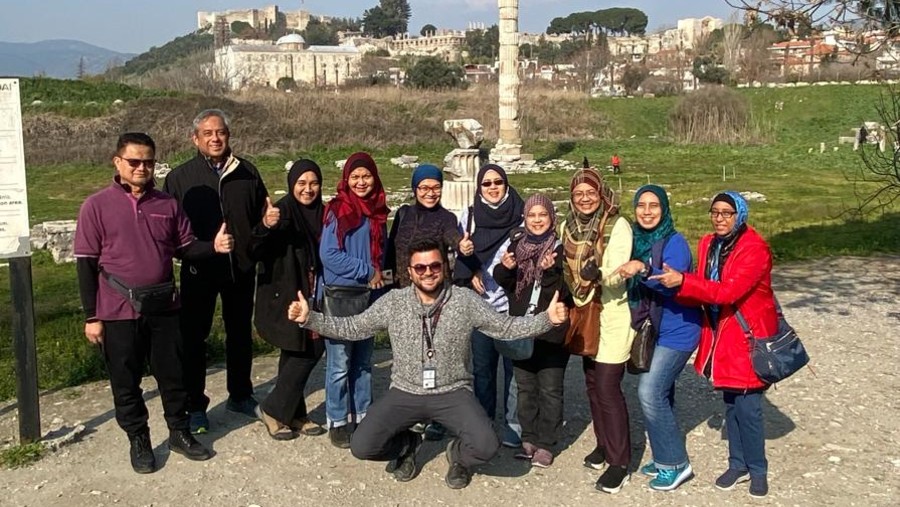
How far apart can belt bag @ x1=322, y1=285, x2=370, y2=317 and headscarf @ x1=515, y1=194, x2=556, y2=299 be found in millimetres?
947

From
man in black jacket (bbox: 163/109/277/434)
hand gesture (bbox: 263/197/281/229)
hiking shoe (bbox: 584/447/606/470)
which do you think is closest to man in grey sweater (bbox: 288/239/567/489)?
hand gesture (bbox: 263/197/281/229)

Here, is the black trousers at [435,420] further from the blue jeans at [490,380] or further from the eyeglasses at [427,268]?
the eyeglasses at [427,268]

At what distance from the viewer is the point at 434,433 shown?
5.08 meters

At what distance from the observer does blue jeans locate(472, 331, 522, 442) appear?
15.7ft

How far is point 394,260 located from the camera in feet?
16.0

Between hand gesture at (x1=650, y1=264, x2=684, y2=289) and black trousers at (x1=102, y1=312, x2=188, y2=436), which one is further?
black trousers at (x1=102, y1=312, x2=188, y2=436)

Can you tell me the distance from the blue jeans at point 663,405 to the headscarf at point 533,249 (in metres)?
0.74

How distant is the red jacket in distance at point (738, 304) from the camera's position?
399cm

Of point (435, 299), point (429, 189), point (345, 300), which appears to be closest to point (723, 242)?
point (435, 299)

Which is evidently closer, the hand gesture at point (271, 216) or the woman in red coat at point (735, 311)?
the woman in red coat at point (735, 311)

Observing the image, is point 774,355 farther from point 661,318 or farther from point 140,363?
point 140,363

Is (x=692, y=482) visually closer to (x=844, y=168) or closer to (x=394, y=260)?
(x=394, y=260)

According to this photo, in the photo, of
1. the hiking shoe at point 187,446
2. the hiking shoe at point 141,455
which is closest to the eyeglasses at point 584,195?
the hiking shoe at point 187,446

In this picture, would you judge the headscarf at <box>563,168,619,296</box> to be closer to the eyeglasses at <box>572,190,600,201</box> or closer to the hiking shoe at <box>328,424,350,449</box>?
the eyeglasses at <box>572,190,600,201</box>
